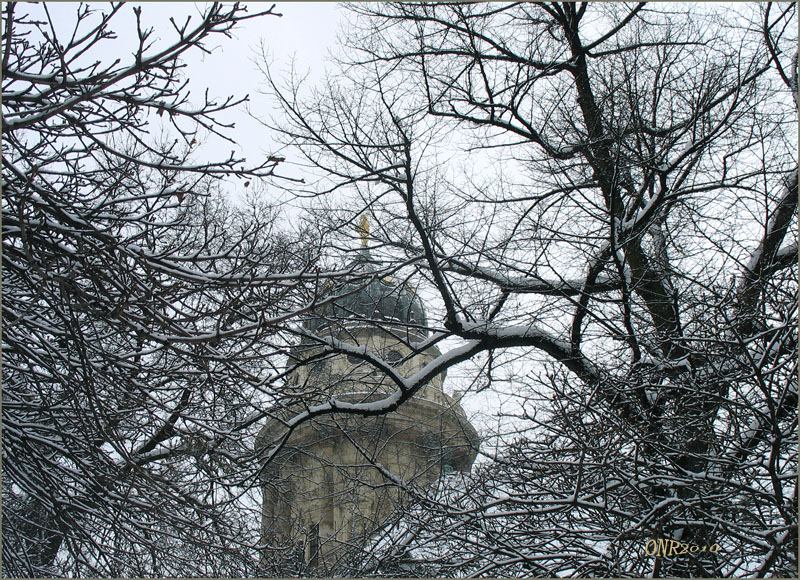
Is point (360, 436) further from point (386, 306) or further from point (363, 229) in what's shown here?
point (363, 229)

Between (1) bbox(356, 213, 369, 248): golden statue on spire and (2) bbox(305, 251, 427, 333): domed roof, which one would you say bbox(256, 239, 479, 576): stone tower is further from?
(1) bbox(356, 213, 369, 248): golden statue on spire

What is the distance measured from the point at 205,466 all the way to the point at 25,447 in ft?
4.57

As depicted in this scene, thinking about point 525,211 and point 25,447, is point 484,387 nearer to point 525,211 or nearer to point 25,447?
point 525,211

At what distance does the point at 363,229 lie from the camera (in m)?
7.96

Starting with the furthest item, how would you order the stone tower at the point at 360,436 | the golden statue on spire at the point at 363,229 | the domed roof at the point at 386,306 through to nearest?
1. the stone tower at the point at 360,436
2. the domed roof at the point at 386,306
3. the golden statue on spire at the point at 363,229

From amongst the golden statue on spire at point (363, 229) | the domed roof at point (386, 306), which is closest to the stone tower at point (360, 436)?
the domed roof at point (386, 306)

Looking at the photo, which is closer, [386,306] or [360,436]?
[386,306]

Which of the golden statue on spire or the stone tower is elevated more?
the golden statue on spire

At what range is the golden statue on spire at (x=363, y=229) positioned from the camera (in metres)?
7.94

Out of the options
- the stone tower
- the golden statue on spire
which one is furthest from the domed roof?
the golden statue on spire

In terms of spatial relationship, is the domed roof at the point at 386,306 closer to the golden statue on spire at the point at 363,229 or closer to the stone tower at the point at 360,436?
the stone tower at the point at 360,436

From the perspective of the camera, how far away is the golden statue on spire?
7941mm

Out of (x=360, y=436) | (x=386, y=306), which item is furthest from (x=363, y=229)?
(x=360, y=436)

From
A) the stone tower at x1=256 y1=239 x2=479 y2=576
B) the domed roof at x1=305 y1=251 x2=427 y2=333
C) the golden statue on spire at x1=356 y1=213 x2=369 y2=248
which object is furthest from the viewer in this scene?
the stone tower at x1=256 y1=239 x2=479 y2=576
